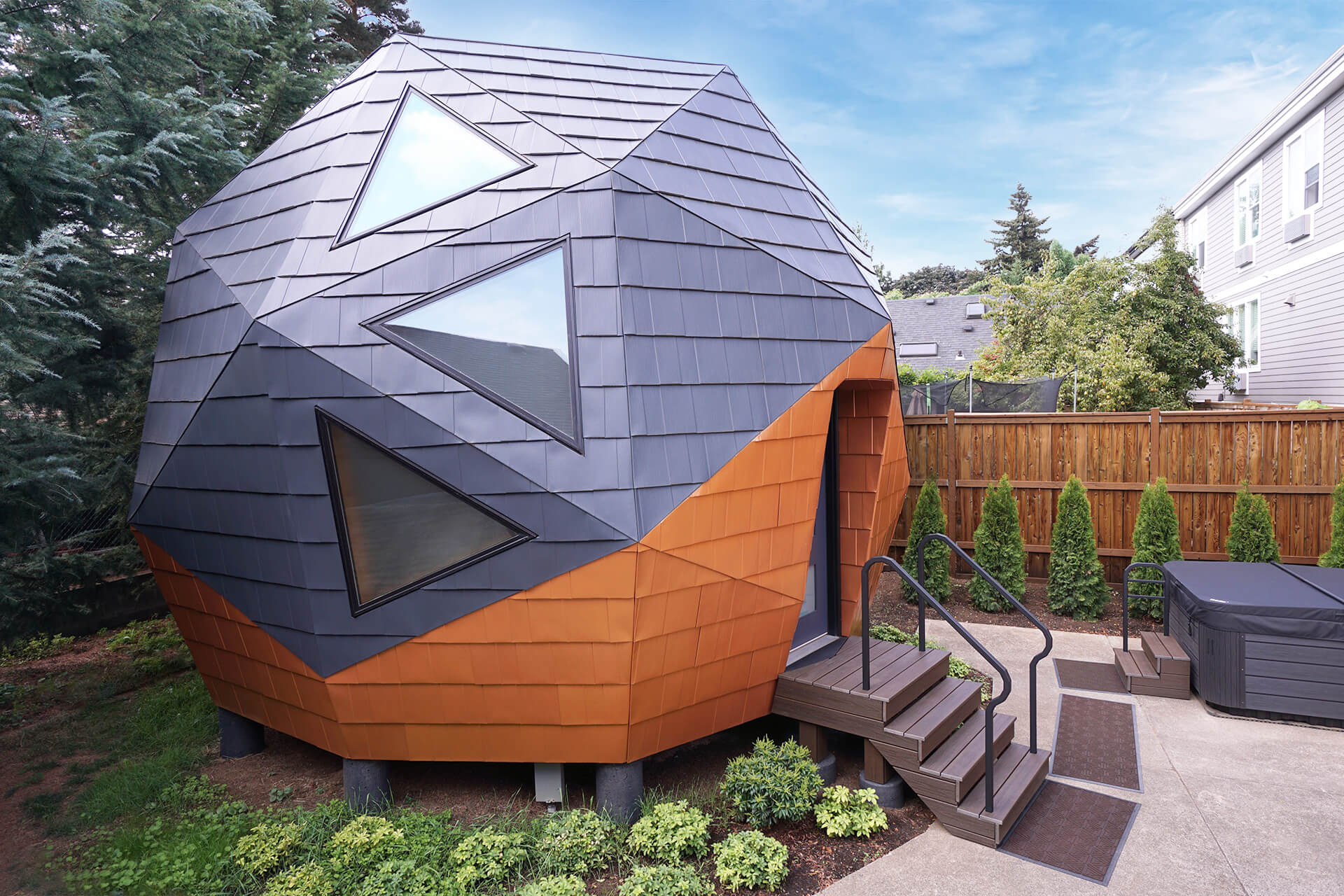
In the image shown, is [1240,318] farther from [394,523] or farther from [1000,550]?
[394,523]

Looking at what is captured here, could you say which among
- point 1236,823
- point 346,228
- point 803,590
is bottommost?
point 1236,823

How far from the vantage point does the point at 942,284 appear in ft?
172

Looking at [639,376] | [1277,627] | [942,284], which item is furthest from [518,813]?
[942,284]

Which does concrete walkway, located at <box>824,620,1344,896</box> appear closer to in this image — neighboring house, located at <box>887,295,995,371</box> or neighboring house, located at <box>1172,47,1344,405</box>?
neighboring house, located at <box>1172,47,1344,405</box>

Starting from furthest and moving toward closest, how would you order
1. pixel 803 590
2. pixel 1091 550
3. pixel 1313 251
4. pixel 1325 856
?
pixel 1313 251
pixel 1091 550
pixel 803 590
pixel 1325 856

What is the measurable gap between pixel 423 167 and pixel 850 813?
5357mm

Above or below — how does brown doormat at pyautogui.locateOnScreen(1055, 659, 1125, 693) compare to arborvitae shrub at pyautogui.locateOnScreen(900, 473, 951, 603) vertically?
below

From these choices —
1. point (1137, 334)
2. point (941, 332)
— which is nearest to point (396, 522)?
point (1137, 334)

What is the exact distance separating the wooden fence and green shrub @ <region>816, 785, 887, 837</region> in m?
6.94

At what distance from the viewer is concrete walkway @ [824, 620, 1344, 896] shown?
392 cm

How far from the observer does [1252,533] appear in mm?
8305

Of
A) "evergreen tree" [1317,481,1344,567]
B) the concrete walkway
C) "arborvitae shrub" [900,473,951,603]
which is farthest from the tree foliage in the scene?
the concrete walkway

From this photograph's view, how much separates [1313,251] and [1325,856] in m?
14.5

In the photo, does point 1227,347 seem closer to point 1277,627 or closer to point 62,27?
point 1277,627
